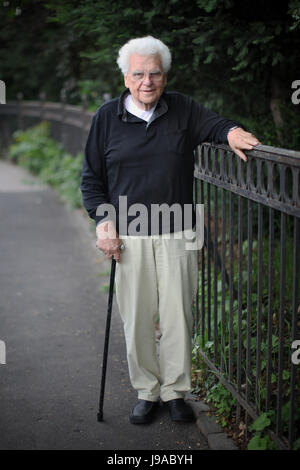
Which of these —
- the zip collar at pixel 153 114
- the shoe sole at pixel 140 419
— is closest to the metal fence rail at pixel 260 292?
the zip collar at pixel 153 114

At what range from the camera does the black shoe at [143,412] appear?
3650 millimetres

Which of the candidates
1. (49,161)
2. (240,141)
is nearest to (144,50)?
(240,141)

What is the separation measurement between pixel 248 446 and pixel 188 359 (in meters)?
0.66

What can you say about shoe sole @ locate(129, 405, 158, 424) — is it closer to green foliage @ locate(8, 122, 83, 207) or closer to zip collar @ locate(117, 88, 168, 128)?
zip collar @ locate(117, 88, 168, 128)

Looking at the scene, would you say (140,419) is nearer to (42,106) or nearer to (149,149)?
(149,149)

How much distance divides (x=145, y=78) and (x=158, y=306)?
133 centimetres

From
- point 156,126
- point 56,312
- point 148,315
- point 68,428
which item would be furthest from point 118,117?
point 56,312

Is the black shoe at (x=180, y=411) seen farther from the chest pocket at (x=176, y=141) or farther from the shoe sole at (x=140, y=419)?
the chest pocket at (x=176, y=141)

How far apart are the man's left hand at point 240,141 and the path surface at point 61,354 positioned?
1.58 meters

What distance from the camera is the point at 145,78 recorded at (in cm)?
337

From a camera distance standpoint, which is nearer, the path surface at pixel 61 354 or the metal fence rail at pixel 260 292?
the metal fence rail at pixel 260 292

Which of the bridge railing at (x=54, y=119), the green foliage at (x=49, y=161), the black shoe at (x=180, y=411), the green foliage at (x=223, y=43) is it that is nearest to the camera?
the black shoe at (x=180, y=411)

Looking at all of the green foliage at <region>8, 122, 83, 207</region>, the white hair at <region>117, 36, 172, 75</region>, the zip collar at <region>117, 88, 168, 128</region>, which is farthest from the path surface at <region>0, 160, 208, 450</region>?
the white hair at <region>117, 36, 172, 75</region>
